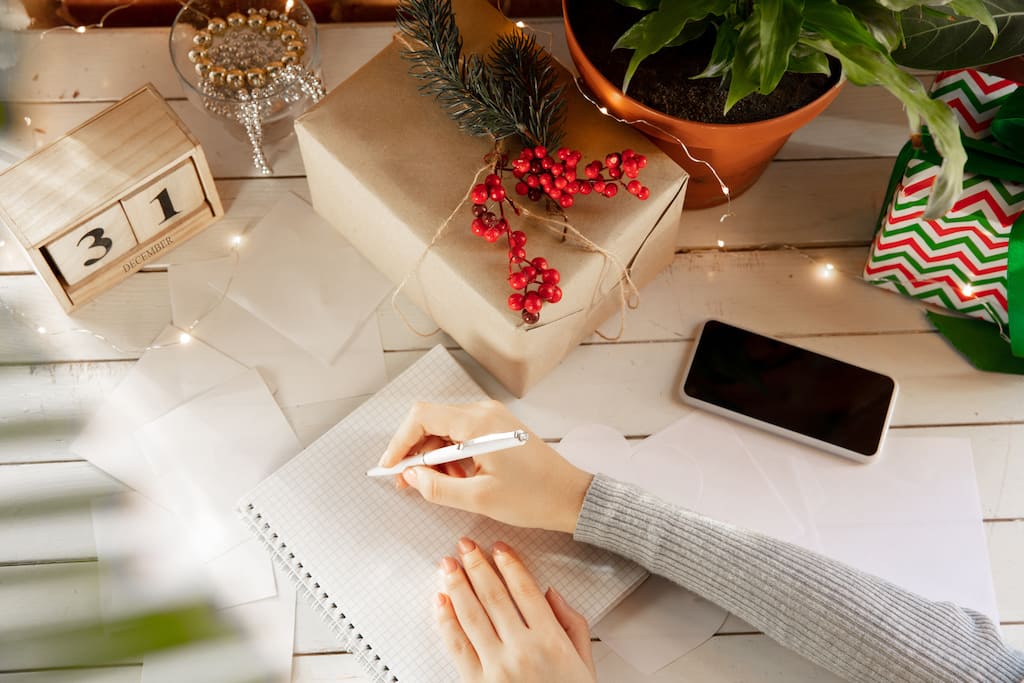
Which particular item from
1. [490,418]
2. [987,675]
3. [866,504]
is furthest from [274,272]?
[987,675]

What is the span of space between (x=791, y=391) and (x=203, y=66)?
74 centimetres

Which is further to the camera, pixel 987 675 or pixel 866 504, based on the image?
pixel 866 504

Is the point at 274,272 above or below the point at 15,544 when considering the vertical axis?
A: above

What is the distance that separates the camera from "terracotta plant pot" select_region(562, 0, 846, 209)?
895 millimetres

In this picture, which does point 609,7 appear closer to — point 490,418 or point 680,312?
point 680,312

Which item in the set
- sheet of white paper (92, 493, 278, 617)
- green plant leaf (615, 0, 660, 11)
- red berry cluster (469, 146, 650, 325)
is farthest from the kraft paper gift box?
sheet of white paper (92, 493, 278, 617)

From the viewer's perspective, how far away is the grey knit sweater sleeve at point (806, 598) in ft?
2.72

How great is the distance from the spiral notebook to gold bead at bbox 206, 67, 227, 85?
1.34 feet

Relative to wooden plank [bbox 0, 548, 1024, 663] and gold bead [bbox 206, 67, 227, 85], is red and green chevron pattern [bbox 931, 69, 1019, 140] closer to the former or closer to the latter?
wooden plank [bbox 0, 548, 1024, 663]

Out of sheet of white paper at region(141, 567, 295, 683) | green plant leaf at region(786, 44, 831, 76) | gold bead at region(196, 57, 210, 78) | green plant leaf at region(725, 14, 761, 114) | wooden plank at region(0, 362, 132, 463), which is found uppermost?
green plant leaf at region(725, 14, 761, 114)

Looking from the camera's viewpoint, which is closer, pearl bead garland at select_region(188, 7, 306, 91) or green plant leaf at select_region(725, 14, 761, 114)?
green plant leaf at select_region(725, 14, 761, 114)

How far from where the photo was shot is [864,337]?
1042 millimetres

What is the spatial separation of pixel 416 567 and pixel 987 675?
1.71 ft

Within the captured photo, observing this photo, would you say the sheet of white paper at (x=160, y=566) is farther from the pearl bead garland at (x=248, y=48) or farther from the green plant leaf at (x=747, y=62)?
the green plant leaf at (x=747, y=62)
